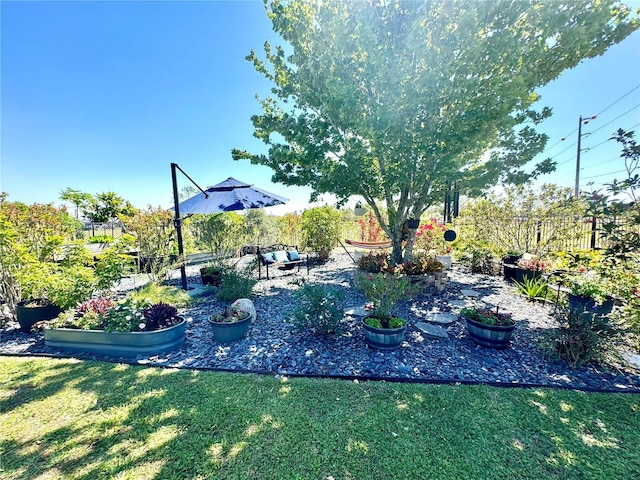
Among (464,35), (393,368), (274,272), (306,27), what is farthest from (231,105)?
(393,368)

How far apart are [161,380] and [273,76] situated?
226 inches

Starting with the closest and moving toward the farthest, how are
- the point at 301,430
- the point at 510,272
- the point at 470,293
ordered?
the point at 301,430 < the point at 470,293 < the point at 510,272

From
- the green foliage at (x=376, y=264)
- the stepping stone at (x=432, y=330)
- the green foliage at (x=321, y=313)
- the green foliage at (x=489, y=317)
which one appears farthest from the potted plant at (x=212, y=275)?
the green foliage at (x=489, y=317)

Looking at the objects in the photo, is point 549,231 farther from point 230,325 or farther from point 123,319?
point 123,319

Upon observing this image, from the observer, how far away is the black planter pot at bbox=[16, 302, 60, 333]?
3449 millimetres

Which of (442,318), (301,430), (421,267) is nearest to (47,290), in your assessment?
(301,430)

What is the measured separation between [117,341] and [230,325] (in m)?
1.27

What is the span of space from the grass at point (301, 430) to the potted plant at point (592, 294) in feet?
6.44

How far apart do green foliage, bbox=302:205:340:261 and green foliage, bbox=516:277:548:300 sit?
5173 millimetres

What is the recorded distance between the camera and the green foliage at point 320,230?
8.27 meters

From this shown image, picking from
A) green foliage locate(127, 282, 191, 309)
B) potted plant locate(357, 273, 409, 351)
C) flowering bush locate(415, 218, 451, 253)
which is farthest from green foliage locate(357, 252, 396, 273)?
green foliage locate(127, 282, 191, 309)

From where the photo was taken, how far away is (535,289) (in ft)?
15.1

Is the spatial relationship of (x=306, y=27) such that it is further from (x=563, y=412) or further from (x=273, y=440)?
(x=563, y=412)

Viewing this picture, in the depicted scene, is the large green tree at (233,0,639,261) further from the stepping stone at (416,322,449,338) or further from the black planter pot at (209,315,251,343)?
the black planter pot at (209,315,251,343)
